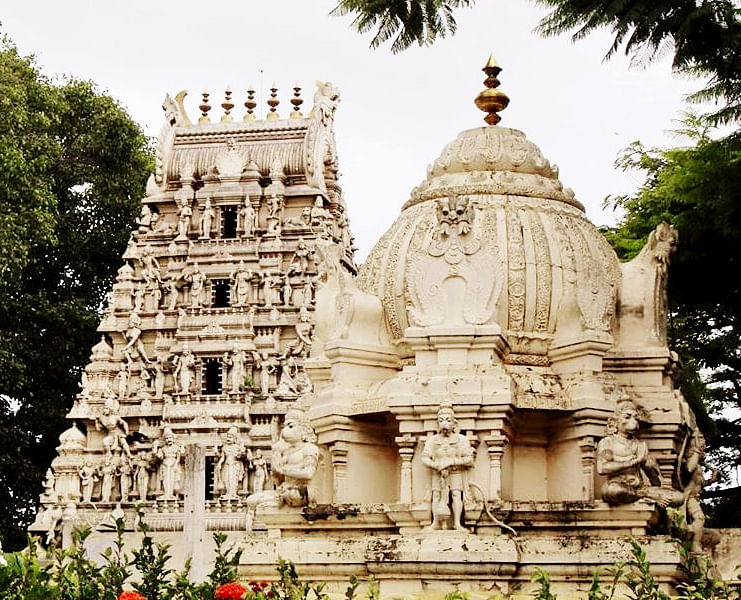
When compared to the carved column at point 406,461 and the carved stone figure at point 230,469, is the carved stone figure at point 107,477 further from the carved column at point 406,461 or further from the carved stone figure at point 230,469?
the carved column at point 406,461

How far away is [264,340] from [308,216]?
12.9 feet

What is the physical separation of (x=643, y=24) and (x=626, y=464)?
3744 millimetres

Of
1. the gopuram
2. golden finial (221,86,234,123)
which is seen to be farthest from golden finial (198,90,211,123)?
the gopuram

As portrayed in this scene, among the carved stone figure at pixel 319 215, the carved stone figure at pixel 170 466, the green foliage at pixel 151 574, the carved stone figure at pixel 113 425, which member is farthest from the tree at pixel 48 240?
the green foliage at pixel 151 574

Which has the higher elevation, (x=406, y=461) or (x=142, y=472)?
(x=142, y=472)

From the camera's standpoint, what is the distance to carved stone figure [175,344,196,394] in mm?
39500

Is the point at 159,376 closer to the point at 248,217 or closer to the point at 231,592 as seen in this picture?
the point at 248,217

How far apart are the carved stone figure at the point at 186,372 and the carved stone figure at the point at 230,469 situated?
2.54m

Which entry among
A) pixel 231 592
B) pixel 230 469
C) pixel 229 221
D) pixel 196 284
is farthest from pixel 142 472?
pixel 231 592

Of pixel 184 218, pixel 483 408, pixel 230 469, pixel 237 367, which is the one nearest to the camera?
pixel 483 408

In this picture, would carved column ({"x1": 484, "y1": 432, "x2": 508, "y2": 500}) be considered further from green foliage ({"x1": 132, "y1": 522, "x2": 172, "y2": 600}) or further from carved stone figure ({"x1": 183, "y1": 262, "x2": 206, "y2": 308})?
carved stone figure ({"x1": 183, "y1": 262, "x2": 206, "y2": 308})

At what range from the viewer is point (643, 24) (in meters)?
12.1

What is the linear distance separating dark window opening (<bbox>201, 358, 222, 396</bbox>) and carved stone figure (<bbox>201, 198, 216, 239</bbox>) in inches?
149

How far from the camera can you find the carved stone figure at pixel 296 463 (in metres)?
14.1
